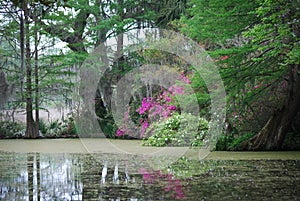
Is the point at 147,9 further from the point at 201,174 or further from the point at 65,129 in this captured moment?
the point at 201,174

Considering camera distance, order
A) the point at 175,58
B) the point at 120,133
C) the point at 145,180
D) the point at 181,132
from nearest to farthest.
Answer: the point at 145,180 < the point at 181,132 < the point at 175,58 < the point at 120,133

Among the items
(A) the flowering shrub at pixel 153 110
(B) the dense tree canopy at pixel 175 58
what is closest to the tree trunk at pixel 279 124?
(B) the dense tree canopy at pixel 175 58

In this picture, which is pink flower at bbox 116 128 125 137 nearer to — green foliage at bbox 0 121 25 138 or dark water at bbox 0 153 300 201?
green foliage at bbox 0 121 25 138

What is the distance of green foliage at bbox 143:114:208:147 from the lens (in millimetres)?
10492

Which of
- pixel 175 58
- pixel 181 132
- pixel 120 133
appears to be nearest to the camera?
pixel 181 132

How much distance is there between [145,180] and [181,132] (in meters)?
5.40

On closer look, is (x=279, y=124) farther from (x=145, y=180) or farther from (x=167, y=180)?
(x=145, y=180)

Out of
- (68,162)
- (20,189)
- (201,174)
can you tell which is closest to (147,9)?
(68,162)

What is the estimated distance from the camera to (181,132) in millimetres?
10836

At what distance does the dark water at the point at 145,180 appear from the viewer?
4492 millimetres

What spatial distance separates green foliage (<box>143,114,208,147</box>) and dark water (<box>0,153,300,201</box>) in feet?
8.29

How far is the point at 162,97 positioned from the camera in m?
13.5

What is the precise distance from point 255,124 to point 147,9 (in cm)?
725

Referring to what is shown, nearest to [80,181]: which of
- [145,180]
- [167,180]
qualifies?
[145,180]
